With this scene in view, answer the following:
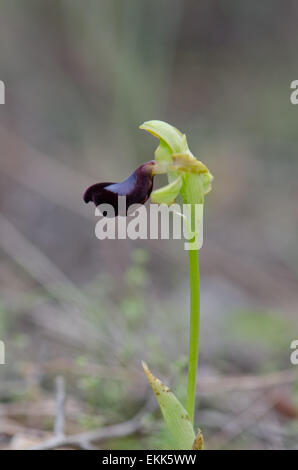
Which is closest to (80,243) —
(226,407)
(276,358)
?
(276,358)

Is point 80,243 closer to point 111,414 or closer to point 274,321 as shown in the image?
point 274,321

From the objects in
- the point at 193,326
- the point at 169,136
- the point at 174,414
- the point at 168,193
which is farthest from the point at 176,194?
the point at 174,414

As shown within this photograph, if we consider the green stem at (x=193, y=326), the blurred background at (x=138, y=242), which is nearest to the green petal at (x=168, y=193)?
the green stem at (x=193, y=326)

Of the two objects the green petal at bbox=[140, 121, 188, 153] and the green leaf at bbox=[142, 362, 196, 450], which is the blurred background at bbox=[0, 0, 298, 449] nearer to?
the green leaf at bbox=[142, 362, 196, 450]

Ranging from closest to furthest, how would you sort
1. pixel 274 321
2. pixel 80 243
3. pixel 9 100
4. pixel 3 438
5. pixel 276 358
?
pixel 3 438 < pixel 276 358 < pixel 274 321 < pixel 80 243 < pixel 9 100

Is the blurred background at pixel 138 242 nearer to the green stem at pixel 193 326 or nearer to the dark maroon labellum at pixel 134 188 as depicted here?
the green stem at pixel 193 326

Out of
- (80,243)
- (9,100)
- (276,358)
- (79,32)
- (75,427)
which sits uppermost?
(9,100)
